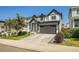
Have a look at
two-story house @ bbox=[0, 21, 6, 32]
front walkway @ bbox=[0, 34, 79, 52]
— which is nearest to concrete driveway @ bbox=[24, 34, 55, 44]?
front walkway @ bbox=[0, 34, 79, 52]

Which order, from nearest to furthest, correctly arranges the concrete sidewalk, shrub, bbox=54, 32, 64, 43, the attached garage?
the concrete sidewalk < shrub, bbox=54, 32, 64, 43 < the attached garage

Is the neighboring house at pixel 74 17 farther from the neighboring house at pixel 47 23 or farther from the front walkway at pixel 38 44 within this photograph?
the front walkway at pixel 38 44

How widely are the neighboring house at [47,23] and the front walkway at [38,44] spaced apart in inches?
6.4

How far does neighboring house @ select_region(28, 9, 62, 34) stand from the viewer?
6.28m

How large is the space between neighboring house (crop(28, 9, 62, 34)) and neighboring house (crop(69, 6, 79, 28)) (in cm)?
26

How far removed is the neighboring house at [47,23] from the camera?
6281mm

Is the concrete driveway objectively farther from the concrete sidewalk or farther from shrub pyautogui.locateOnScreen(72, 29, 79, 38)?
shrub pyautogui.locateOnScreen(72, 29, 79, 38)

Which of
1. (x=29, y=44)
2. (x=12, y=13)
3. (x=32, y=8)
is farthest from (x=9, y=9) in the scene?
(x=29, y=44)

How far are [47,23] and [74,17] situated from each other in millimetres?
666

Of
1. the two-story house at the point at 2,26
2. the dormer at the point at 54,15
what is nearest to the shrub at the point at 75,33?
the dormer at the point at 54,15

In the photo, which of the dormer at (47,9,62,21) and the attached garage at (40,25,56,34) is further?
the attached garage at (40,25,56,34)

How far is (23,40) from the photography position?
6312 mm
